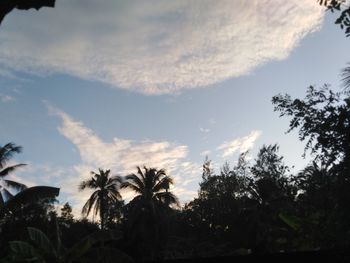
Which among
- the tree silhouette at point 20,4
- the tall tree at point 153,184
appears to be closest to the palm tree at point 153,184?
the tall tree at point 153,184

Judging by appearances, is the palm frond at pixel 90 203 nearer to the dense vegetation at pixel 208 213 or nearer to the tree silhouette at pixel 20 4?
the dense vegetation at pixel 208 213

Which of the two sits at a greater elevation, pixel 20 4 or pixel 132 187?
pixel 132 187

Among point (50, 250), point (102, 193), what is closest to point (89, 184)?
point (102, 193)

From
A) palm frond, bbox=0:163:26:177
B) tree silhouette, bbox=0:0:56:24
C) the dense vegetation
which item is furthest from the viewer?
palm frond, bbox=0:163:26:177

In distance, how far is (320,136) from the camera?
46.1 feet

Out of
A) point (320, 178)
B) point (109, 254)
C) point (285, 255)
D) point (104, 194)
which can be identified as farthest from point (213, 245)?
point (285, 255)

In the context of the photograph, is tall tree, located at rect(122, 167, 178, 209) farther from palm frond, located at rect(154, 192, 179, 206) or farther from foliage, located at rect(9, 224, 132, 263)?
foliage, located at rect(9, 224, 132, 263)

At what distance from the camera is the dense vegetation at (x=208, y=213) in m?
13.5

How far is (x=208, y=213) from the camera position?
4528 cm

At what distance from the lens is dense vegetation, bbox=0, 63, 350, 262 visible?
1345cm

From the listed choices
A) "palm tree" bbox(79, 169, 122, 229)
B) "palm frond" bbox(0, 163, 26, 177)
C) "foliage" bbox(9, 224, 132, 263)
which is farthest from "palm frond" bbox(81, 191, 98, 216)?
"foliage" bbox(9, 224, 132, 263)

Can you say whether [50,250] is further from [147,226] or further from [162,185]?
[162,185]

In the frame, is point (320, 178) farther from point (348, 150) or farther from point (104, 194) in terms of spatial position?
point (104, 194)

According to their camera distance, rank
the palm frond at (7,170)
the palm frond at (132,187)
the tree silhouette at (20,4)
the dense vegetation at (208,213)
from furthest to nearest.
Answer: the palm frond at (132,187)
the palm frond at (7,170)
the dense vegetation at (208,213)
the tree silhouette at (20,4)
